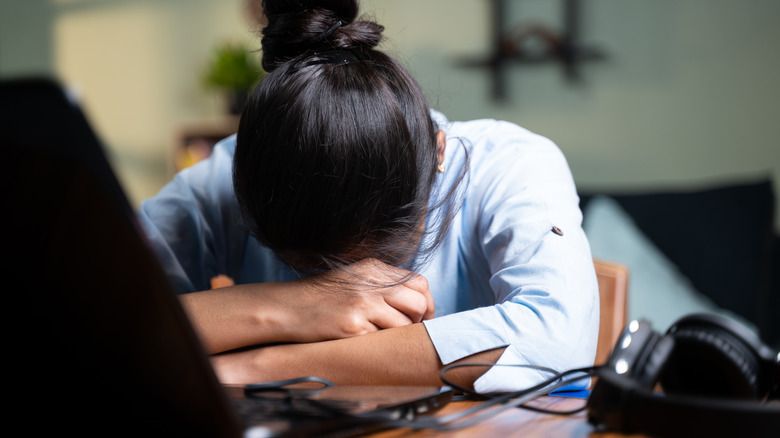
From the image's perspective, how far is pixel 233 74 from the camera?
2.89 m

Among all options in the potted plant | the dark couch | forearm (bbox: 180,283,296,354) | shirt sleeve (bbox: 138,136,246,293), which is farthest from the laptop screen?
the potted plant

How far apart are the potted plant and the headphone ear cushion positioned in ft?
8.52

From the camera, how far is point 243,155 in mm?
721

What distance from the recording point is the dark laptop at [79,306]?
26cm

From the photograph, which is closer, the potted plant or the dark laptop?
the dark laptop

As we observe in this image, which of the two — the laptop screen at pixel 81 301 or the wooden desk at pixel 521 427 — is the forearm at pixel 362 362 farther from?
the laptop screen at pixel 81 301

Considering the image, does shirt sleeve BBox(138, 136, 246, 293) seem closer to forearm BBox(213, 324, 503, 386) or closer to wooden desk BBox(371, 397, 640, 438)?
forearm BBox(213, 324, 503, 386)

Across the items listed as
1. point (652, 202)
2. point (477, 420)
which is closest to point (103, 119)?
point (652, 202)

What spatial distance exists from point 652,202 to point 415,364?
1.64 m

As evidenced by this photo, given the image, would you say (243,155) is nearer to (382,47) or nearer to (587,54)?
(382,47)

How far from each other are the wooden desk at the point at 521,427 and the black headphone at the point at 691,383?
0.02 m

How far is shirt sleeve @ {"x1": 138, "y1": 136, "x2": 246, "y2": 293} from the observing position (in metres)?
0.98

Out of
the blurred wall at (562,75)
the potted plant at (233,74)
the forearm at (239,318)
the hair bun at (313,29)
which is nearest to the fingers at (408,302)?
the forearm at (239,318)

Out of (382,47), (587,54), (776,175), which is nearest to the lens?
(382,47)
